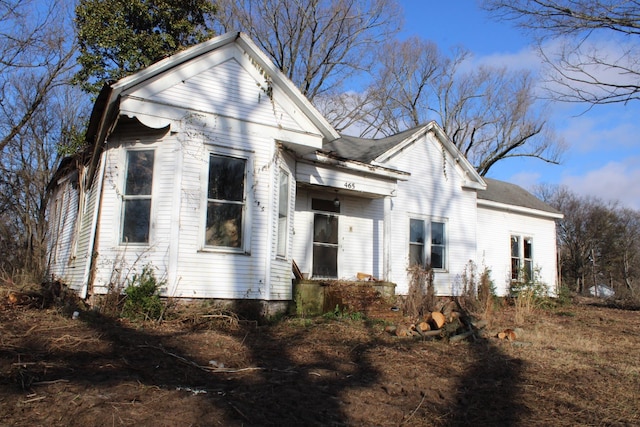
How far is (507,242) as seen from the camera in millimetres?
18031

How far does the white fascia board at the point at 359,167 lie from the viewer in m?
11.6

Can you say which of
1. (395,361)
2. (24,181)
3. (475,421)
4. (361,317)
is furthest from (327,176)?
(24,181)

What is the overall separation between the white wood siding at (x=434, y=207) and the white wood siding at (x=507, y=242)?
5.31ft

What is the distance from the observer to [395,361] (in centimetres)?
662

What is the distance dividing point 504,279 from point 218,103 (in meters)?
12.3

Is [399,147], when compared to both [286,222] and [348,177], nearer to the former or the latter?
[348,177]

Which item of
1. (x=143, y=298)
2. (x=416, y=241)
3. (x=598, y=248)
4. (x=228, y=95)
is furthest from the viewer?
(x=598, y=248)

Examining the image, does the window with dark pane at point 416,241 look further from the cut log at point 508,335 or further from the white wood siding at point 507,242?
the cut log at point 508,335

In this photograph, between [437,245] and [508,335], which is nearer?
[508,335]

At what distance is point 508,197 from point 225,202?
41.7 ft

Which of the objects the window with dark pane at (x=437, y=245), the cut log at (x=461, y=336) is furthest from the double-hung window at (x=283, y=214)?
the window with dark pane at (x=437, y=245)

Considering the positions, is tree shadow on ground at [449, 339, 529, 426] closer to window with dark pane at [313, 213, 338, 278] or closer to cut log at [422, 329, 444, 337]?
cut log at [422, 329, 444, 337]

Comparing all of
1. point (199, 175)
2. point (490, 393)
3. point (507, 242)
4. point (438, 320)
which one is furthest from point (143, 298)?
point (507, 242)

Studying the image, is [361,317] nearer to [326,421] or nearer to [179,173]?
[179,173]
